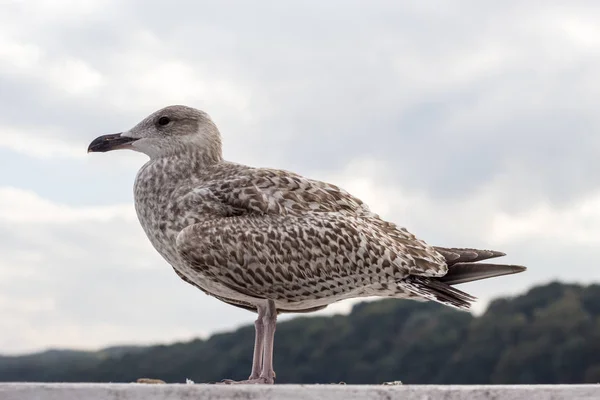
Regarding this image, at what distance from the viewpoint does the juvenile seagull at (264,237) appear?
9492mm

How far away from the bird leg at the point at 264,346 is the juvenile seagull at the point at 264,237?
0.01m

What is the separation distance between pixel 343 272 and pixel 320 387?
2.74 metres

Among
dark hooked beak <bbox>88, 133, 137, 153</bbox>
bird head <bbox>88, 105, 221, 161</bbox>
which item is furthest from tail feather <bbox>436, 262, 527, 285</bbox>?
dark hooked beak <bbox>88, 133, 137, 153</bbox>

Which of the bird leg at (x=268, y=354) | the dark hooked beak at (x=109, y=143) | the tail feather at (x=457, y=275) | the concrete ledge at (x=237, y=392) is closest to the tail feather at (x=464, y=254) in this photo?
the tail feather at (x=457, y=275)

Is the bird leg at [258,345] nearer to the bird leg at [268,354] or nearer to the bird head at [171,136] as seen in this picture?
the bird leg at [268,354]

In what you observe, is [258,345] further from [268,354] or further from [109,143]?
[109,143]

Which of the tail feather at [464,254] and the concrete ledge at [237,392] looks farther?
the tail feather at [464,254]

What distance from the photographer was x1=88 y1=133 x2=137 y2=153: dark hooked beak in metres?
11.0

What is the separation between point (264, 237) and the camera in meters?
9.66

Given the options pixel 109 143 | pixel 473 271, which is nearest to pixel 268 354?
pixel 473 271

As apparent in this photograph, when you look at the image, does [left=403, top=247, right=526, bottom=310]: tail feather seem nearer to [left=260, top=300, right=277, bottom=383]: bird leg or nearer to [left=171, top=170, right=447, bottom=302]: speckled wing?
[left=171, top=170, right=447, bottom=302]: speckled wing

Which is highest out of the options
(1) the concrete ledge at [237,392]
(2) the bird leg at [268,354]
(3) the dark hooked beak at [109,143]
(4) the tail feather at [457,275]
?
(3) the dark hooked beak at [109,143]

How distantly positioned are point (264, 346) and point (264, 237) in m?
1.20

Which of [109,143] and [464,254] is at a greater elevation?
[109,143]
